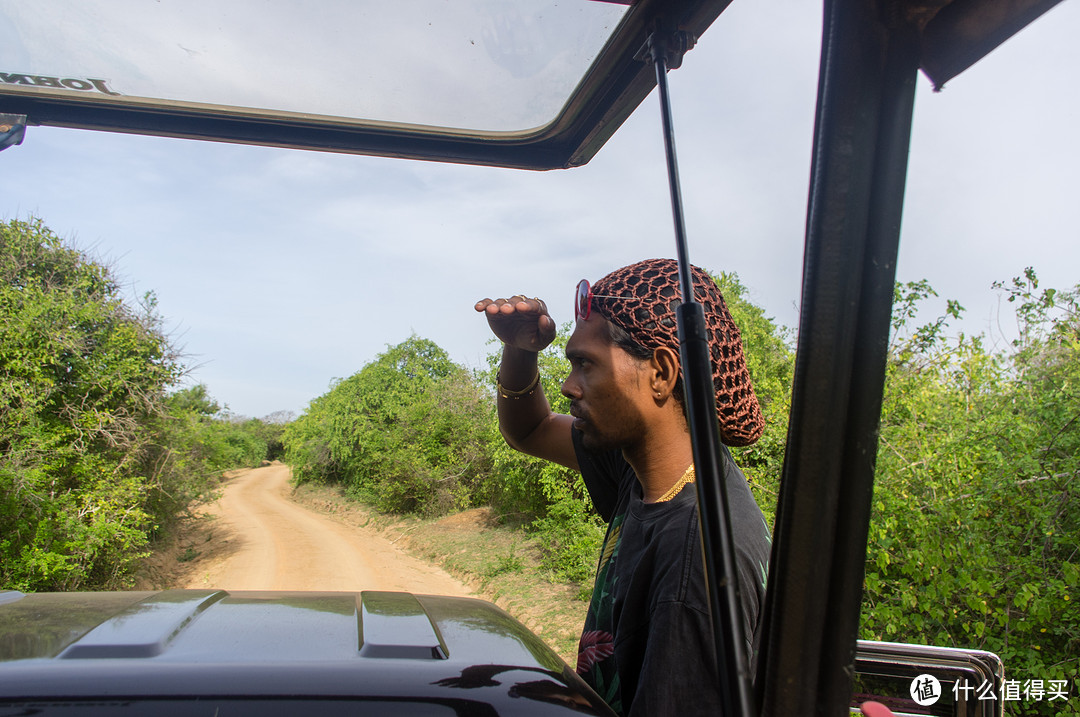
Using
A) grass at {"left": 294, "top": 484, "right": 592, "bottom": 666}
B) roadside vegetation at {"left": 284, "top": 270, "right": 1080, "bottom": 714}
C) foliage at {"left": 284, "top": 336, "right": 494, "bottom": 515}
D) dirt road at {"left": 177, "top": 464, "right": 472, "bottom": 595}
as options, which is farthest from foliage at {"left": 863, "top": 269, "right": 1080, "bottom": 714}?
foliage at {"left": 284, "top": 336, "right": 494, "bottom": 515}

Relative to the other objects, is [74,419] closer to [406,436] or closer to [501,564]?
[501,564]

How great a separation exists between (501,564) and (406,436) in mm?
9999

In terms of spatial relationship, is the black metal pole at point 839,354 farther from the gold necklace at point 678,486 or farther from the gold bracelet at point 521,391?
the gold bracelet at point 521,391

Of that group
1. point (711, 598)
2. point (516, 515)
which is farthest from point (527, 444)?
point (516, 515)

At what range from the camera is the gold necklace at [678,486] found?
57.1 inches

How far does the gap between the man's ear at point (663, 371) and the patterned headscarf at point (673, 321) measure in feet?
0.06

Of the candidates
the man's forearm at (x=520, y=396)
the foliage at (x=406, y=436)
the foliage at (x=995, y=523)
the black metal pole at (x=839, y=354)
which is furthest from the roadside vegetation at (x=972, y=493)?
the foliage at (x=406, y=436)

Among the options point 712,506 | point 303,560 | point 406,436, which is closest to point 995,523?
point 712,506

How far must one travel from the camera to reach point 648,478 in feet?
5.14

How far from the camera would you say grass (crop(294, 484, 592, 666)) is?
848 cm

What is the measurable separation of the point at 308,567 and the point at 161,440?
3.52 metres

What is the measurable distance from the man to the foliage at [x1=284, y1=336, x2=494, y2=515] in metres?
15.9

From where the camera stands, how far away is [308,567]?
1264 cm

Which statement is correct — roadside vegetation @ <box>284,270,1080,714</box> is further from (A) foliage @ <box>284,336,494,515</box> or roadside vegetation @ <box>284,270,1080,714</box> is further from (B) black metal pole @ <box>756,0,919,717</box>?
(A) foliage @ <box>284,336,494,515</box>
